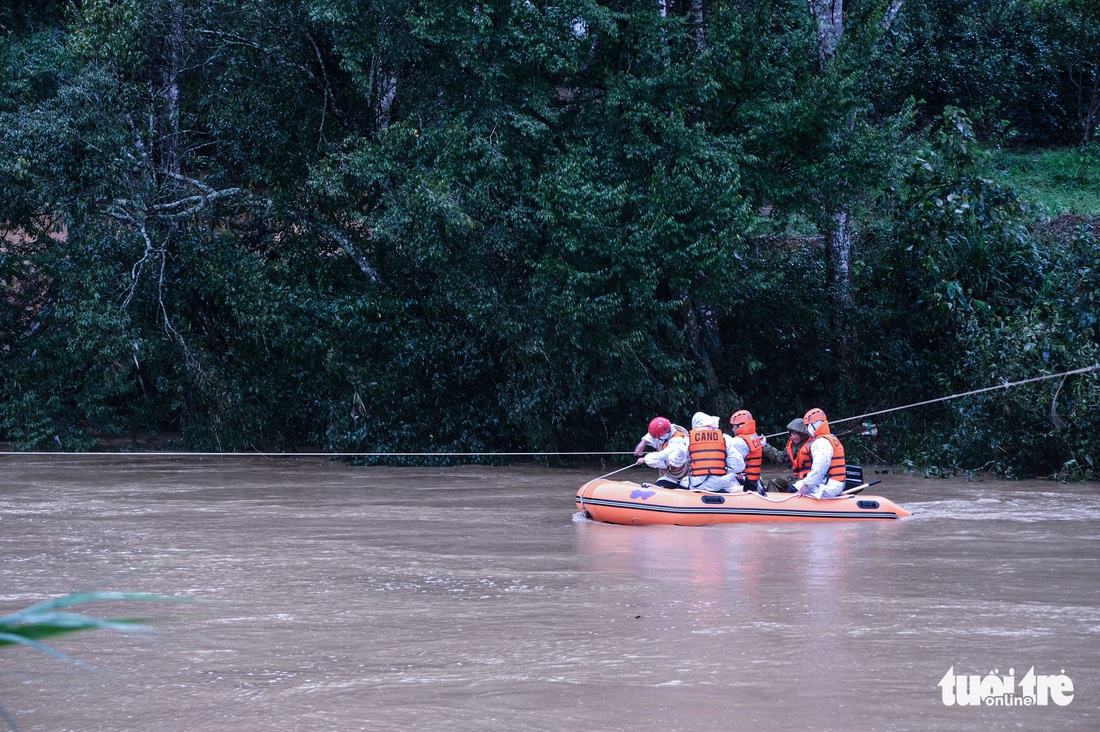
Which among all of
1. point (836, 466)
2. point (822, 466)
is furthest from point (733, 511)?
point (836, 466)

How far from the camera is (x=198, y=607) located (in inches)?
277

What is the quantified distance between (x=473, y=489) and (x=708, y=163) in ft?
17.6

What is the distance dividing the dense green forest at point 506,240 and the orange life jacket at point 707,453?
423 centimetres

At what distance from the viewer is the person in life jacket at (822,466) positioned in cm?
1118

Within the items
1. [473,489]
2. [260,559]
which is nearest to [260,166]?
[473,489]

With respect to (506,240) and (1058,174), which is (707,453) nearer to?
(506,240)

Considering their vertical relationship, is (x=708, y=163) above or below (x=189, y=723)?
above

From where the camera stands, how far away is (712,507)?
10938mm

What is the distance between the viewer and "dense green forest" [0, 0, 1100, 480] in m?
15.4

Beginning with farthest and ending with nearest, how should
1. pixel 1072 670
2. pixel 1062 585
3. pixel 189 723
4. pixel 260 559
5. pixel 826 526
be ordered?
pixel 826 526 < pixel 260 559 < pixel 1062 585 < pixel 1072 670 < pixel 189 723

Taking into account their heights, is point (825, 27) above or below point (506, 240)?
above

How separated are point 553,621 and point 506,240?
31.7 feet

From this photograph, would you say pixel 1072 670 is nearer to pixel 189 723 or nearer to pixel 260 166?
pixel 189 723

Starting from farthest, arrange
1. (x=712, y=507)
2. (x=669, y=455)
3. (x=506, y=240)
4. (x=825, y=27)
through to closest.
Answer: (x=825, y=27), (x=506, y=240), (x=669, y=455), (x=712, y=507)
